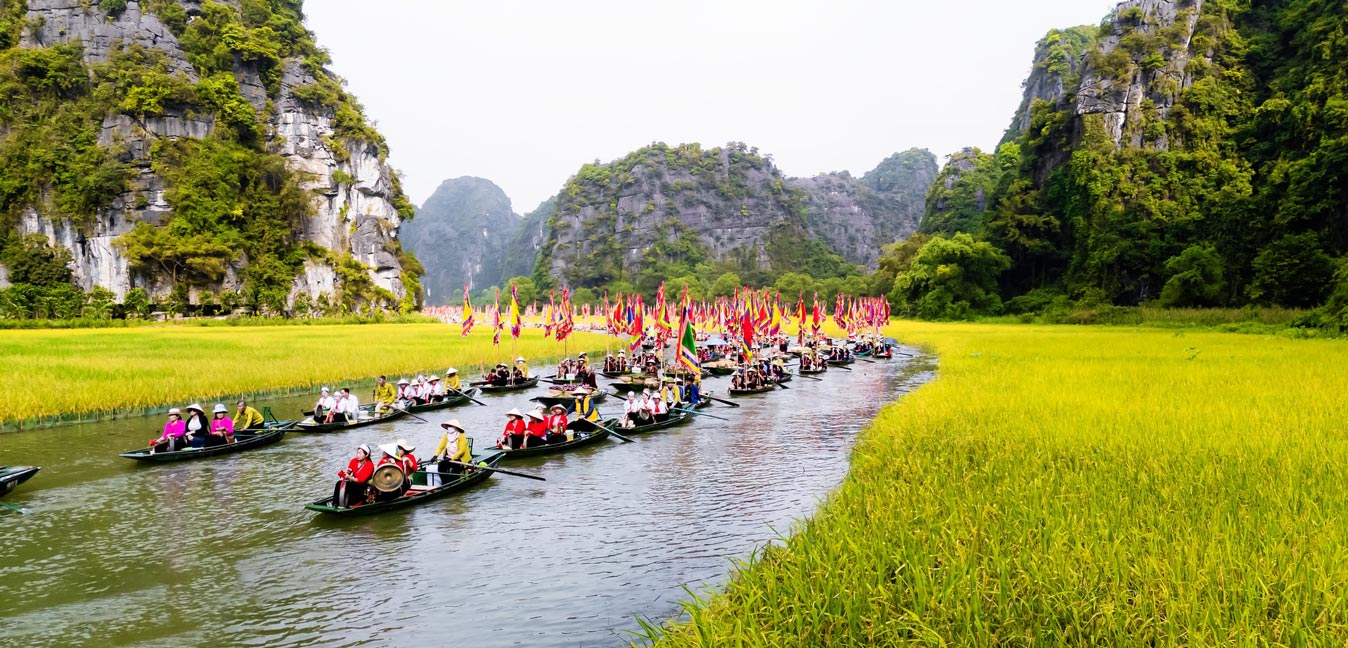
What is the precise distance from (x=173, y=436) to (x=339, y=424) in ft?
13.8

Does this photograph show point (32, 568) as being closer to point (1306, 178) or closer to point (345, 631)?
point (345, 631)

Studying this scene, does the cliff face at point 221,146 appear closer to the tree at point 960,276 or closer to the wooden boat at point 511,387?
the wooden boat at point 511,387

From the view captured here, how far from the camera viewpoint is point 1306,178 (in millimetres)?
41312

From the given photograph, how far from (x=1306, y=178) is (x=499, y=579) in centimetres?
5348

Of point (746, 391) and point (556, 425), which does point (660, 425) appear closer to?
point (556, 425)

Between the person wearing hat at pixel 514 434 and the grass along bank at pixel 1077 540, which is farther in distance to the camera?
the person wearing hat at pixel 514 434

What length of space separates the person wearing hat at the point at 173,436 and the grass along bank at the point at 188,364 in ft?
21.1

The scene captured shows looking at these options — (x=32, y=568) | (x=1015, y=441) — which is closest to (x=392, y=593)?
(x=32, y=568)

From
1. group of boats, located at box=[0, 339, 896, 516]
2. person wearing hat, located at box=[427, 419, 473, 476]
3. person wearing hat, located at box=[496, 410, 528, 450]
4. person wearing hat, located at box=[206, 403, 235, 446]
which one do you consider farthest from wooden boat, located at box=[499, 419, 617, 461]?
person wearing hat, located at box=[206, 403, 235, 446]

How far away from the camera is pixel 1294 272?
39.4 metres

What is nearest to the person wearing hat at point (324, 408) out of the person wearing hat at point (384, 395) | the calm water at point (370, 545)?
the person wearing hat at point (384, 395)

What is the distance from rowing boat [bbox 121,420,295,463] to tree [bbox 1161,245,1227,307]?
5387 cm

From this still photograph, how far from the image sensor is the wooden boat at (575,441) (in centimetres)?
1608

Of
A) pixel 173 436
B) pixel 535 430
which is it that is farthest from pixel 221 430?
pixel 535 430
